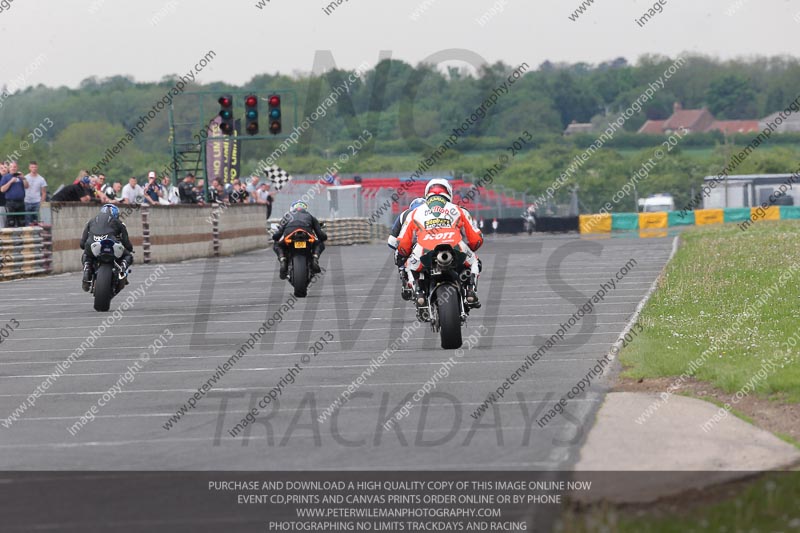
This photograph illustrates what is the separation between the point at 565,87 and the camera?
474ft

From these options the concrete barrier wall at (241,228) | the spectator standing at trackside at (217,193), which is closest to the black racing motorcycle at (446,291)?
the concrete barrier wall at (241,228)

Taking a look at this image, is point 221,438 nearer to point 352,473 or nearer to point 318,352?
point 352,473

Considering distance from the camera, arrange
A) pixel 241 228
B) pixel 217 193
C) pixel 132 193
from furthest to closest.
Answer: pixel 217 193 < pixel 241 228 < pixel 132 193

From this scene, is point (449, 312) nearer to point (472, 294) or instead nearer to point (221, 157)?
point (472, 294)

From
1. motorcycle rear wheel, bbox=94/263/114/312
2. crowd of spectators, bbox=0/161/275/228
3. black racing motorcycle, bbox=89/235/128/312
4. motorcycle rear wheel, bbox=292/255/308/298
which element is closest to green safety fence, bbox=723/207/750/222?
crowd of spectators, bbox=0/161/275/228

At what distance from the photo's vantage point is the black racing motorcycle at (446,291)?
13500 millimetres

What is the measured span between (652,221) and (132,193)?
108 feet

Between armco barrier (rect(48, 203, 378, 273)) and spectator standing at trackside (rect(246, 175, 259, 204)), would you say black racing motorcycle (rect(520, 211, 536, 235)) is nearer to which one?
spectator standing at trackside (rect(246, 175, 259, 204))

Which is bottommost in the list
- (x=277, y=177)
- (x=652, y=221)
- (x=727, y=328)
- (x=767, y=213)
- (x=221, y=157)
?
(x=652, y=221)

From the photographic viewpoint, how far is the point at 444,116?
5025 inches

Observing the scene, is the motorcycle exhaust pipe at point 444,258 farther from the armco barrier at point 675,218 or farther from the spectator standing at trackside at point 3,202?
the armco barrier at point 675,218

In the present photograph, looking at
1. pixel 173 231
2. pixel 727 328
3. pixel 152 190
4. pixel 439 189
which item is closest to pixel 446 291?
pixel 439 189

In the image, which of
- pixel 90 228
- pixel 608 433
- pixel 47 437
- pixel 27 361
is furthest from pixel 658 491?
pixel 90 228

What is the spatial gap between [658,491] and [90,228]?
14.1 m
